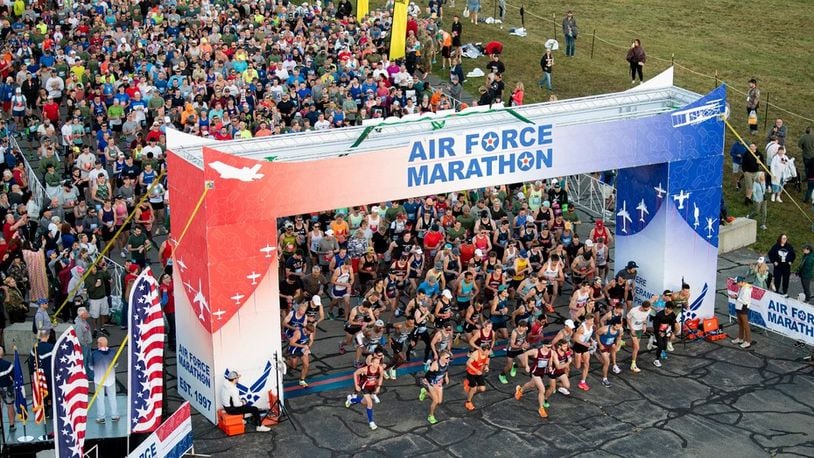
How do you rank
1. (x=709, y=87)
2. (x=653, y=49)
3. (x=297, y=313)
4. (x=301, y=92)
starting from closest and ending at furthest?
1. (x=297, y=313)
2. (x=301, y=92)
3. (x=709, y=87)
4. (x=653, y=49)

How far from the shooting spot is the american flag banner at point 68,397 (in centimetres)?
1728

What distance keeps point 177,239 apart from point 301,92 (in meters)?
13.8

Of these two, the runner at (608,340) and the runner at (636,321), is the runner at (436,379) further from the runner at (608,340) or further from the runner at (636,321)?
the runner at (636,321)

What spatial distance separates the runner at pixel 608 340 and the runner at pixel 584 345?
0.24 metres

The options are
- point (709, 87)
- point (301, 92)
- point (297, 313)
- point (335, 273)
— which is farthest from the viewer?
point (709, 87)

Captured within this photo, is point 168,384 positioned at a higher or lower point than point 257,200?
lower

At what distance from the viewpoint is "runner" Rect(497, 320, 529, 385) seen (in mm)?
22812

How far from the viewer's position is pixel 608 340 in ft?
76.3

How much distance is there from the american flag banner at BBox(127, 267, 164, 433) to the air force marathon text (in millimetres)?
5646

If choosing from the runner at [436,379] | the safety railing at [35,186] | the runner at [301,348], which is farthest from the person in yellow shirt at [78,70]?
the runner at [436,379]

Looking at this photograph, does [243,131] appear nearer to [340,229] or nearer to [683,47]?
[340,229]

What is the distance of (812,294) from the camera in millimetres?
27531

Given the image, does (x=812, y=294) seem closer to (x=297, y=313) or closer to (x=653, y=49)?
(x=297, y=313)

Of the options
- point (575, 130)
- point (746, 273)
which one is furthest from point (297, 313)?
point (746, 273)
